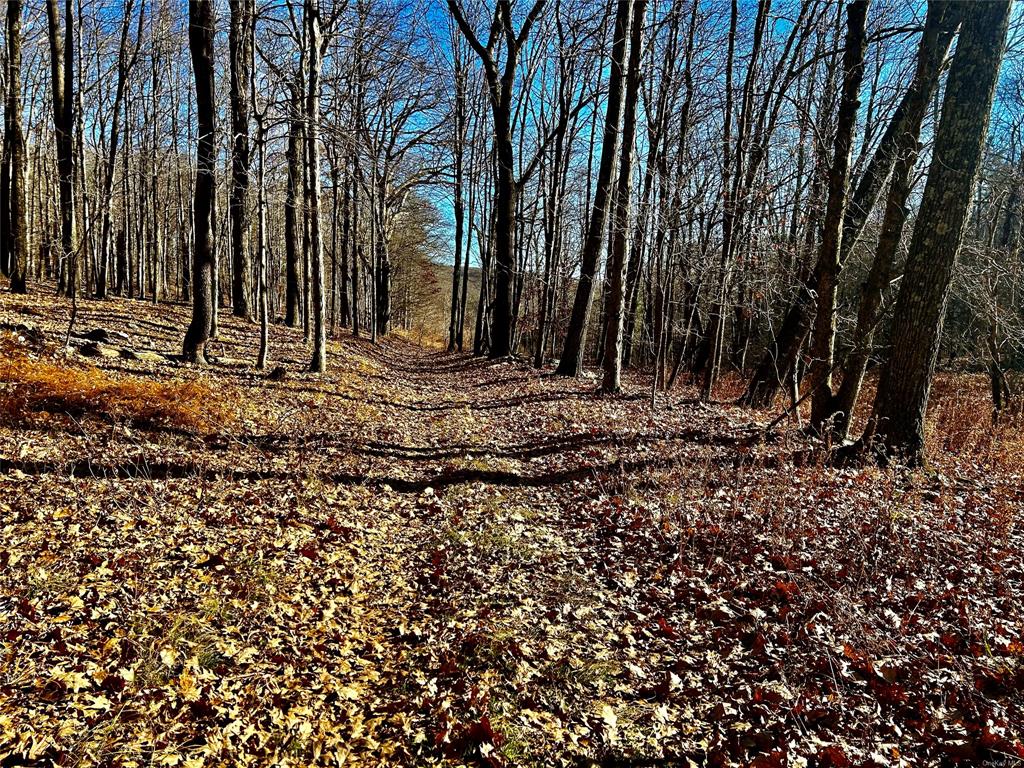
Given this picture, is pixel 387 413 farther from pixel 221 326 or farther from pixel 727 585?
pixel 221 326

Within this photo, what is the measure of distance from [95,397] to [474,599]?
21.3 ft

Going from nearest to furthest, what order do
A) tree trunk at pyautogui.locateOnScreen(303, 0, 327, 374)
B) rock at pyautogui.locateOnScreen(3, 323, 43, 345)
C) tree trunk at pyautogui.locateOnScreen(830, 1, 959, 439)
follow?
tree trunk at pyautogui.locateOnScreen(830, 1, 959, 439), rock at pyautogui.locateOnScreen(3, 323, 43, 345), tree trunk at pyautogui.locateOnScreen(303, 0, 327, 374)

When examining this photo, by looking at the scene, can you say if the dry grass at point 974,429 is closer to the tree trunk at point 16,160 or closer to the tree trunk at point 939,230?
the tree trunk at point 939,230

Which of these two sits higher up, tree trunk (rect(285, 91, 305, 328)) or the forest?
tree trunk (rect(285, 91, 305, 328))

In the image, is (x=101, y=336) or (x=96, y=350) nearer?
(x=96, y=350)

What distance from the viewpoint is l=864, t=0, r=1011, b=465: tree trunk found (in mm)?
6488

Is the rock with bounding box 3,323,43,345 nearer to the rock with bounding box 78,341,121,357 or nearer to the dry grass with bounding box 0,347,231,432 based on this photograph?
the rock with bounding box 78,341,121,357

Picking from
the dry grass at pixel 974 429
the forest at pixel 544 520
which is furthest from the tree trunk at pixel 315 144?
the dry grass at pixel 974 429

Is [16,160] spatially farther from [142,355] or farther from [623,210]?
[623,210]

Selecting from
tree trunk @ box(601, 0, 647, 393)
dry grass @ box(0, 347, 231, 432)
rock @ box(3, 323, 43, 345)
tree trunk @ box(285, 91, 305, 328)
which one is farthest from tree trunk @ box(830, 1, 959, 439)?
rock @ box(3, 323, 43, 345)

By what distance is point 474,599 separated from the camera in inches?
185

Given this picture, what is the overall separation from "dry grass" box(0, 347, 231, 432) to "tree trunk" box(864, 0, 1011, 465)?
9.55 metres

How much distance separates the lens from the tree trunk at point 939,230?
6.49 metres

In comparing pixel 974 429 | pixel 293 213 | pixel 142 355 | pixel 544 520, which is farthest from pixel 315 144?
pixel 974 429
